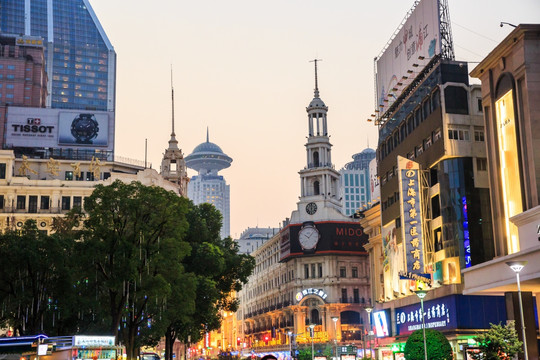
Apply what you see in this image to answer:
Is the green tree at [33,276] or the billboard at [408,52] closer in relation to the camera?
the green tree at [33,276]

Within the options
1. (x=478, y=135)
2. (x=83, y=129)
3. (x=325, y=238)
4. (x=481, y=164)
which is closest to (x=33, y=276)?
(x=481, y=164)

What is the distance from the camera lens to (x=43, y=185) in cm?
10012

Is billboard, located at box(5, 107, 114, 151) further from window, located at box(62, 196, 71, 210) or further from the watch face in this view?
the watch face

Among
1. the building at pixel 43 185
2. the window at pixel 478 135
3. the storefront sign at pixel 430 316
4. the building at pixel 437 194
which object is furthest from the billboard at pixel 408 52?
the building at pixel 43 185

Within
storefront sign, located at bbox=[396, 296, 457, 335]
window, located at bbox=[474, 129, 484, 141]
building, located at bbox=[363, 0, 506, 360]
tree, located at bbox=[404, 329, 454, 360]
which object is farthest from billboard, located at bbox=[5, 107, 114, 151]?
tree, located at bbox=[404, 329, 454, 360]

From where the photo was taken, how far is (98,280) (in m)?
49.9

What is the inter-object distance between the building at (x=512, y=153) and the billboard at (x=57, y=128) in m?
66.2

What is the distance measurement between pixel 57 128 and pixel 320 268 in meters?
49.6

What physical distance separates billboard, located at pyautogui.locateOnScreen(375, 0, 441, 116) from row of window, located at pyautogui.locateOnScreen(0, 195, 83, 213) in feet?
145

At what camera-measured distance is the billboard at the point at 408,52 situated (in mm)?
65938

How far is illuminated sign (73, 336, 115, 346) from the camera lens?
30.6 meters

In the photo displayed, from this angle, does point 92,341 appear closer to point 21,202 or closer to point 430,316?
point 430,316

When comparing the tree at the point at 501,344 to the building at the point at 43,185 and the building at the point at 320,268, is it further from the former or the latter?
the building at the point at 320,268

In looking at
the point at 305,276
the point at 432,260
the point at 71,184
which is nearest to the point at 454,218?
the point at 432,260
